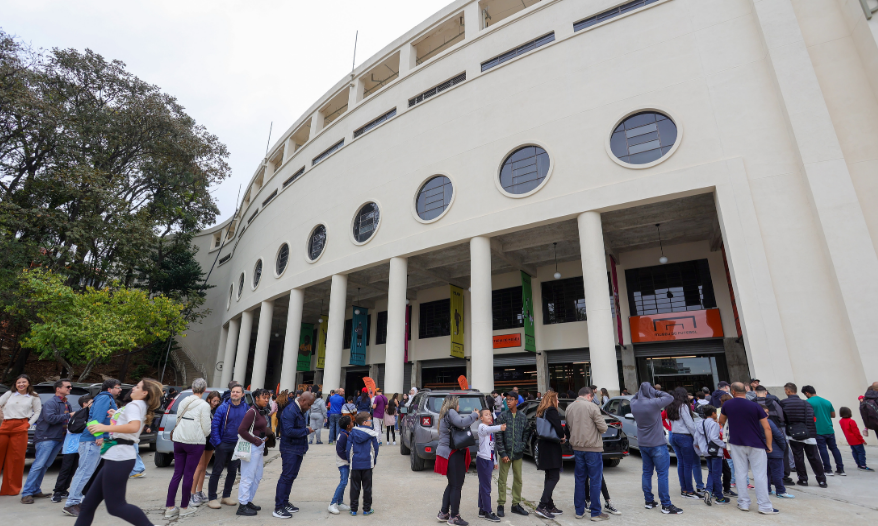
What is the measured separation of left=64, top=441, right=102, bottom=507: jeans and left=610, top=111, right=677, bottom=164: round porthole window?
1595cm

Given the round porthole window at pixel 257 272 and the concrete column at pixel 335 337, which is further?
the round porthole window at pixel 257 272

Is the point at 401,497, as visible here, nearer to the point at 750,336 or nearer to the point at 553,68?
the point at 750,336

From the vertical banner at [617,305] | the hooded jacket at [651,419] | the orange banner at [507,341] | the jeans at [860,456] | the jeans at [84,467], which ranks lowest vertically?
the jeans at [860,456]

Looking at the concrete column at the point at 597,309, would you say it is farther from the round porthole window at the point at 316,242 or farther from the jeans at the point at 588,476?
the round porthole window at the point at 316,242

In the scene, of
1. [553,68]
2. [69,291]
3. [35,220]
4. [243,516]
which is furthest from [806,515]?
[35,220]

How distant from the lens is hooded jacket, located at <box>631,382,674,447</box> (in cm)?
588

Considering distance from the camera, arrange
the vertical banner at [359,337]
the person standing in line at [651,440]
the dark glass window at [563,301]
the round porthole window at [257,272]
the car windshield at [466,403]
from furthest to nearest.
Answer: the round porthole window at [257,272]
the vertical banner at [359,337]
the dark glass window at [563,301]
the car windshield at [466,403]
the person standing in line at [651,440]

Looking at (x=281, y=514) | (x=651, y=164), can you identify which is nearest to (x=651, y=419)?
(x=281, y=514)

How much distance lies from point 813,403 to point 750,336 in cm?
429

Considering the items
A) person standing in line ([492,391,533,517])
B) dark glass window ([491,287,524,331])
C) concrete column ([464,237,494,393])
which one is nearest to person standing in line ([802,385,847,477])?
person standing in line ([492,391,533,517])

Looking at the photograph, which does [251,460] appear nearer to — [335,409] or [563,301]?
[335,409]

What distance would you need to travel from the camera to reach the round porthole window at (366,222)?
2177 centimetres

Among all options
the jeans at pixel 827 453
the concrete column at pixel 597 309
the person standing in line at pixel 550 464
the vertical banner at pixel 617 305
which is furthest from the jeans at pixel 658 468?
the vertical banner at pixel 617 305

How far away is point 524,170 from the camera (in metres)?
17.2
